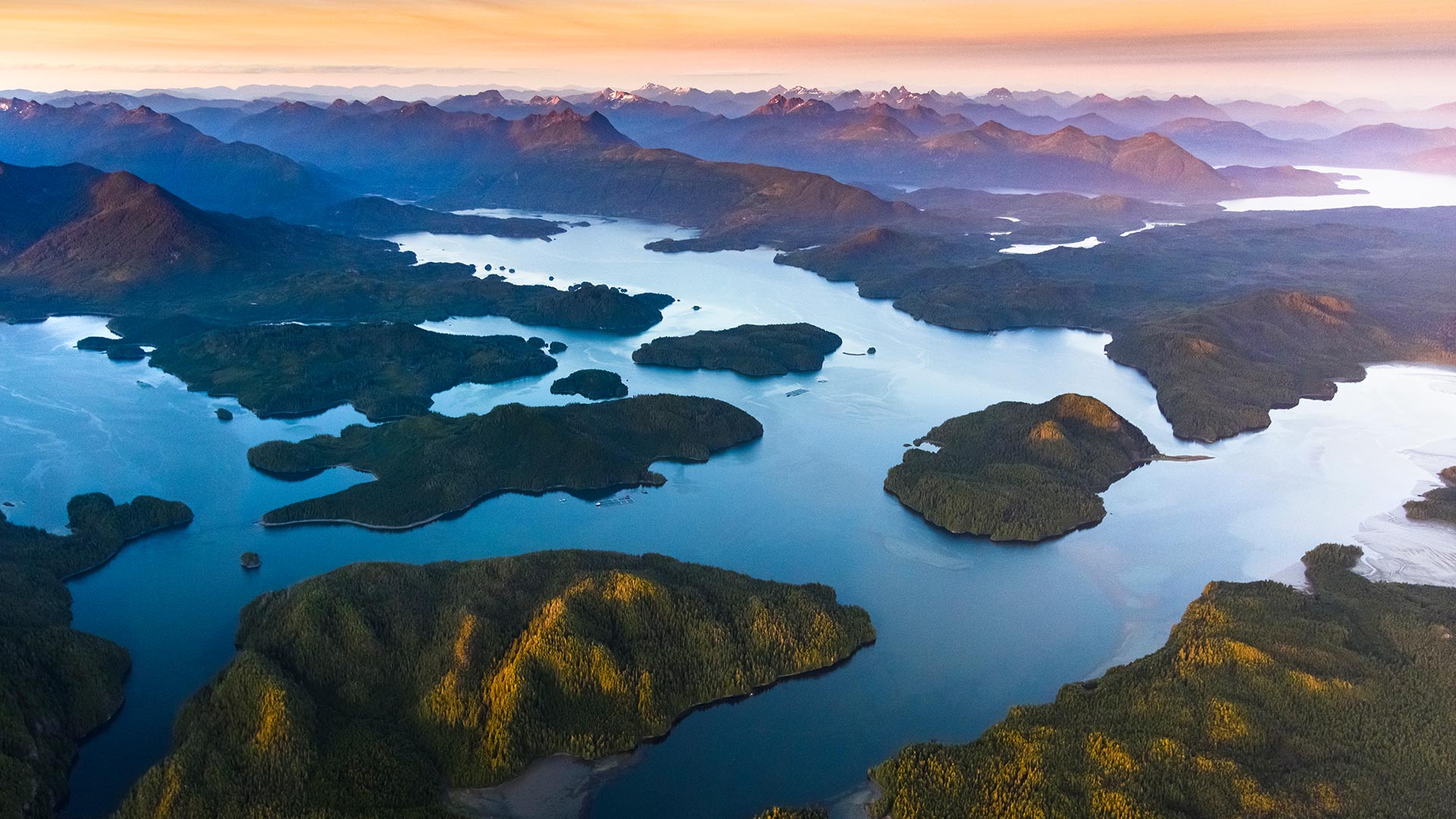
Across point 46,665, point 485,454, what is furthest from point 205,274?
point 46,665

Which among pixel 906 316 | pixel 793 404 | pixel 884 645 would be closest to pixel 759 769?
pixel 884 645

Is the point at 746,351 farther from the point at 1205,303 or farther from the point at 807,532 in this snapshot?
the point at 1205,303

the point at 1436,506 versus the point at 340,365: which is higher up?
the point at 1436,506

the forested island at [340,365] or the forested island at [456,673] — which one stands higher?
the forested island at [456,673]

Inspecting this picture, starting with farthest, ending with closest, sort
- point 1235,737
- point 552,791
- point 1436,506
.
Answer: point 1436,506 → point 1235,737 → point 552,791

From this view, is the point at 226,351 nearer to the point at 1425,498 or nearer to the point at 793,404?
the point at 793,404

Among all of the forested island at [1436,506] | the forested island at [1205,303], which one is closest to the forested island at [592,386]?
the forested island at [1205,303]

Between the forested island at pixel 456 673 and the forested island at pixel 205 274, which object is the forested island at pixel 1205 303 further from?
the forested island at pixel 456 673
